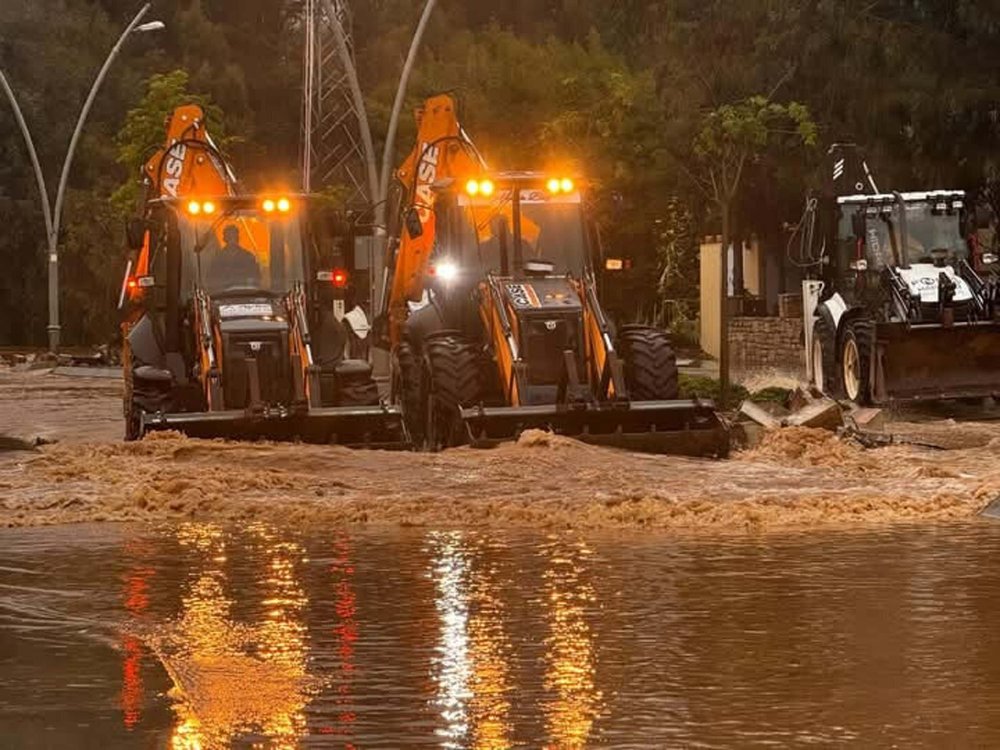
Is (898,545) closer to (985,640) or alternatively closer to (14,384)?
(985,640)

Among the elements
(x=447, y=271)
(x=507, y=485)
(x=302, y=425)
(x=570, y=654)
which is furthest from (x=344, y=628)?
(x=447, y=271)

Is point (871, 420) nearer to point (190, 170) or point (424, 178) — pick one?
point (424, 178)

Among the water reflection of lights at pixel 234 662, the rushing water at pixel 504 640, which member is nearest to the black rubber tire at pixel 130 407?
the rushing water at pixel 504 640

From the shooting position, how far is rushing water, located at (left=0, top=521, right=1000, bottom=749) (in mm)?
9992

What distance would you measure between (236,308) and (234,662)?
15007mm

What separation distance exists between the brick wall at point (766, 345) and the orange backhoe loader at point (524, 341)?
17219mm

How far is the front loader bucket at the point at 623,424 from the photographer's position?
2327 cm

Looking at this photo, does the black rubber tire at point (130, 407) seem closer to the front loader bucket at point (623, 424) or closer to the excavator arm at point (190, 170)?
the excavator arm at point (190, 170)

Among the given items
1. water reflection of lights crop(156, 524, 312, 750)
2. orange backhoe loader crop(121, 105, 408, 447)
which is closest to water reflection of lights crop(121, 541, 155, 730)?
water reflection of lights crop(156, 524, 312, 750)

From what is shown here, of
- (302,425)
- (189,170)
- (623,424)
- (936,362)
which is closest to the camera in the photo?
(623,424)

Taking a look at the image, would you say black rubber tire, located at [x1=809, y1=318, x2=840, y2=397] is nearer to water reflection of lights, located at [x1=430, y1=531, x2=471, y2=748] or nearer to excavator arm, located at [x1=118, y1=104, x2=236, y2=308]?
excavator arm, located at [x1=118, y1=104, x2=236, y2=308]

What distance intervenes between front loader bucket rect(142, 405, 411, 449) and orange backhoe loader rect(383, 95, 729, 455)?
64cm

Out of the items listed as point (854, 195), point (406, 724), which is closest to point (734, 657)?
point (406, 724)

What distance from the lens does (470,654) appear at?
11.9m
